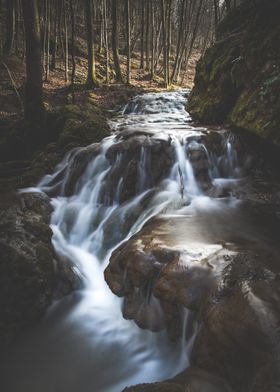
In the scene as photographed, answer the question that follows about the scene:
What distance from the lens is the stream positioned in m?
3.89

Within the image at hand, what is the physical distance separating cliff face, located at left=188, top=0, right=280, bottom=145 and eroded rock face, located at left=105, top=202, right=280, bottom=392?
2901 millimetres

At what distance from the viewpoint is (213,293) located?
11.9 ft

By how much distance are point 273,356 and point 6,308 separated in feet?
10.6

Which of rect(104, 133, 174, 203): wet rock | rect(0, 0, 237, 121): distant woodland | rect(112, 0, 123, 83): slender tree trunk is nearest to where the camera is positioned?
rect(104, 133, 174, 203): wet rock

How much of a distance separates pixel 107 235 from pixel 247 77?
5446 millimetres

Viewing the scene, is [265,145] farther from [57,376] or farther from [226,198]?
[57,376]

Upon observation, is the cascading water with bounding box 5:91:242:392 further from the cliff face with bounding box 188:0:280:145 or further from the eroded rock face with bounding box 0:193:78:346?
the cliff face with bounding box 188:0:280:145

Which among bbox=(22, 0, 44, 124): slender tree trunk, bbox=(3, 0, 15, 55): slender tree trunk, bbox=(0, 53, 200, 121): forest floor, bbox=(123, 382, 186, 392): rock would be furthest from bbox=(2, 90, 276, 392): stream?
bbox=(3, 0, 15, 55): slender tree trunk

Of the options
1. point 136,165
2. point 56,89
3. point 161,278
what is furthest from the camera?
point 56,89

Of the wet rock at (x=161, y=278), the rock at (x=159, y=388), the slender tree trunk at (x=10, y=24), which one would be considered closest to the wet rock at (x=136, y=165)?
the wet rock at (x=161, y=278)

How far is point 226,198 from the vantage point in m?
6.77

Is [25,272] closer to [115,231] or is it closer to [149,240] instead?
[149,240]

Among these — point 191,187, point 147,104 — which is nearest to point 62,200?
point 191,187

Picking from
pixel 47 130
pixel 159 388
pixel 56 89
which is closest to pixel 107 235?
pixel 159 388
